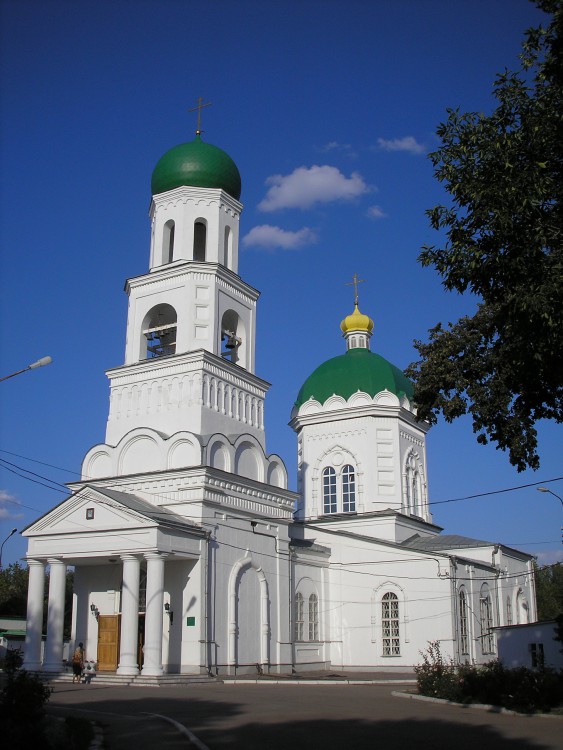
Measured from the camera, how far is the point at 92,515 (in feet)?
74.1

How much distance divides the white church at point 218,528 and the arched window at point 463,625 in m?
0.07

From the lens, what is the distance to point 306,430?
36.3m

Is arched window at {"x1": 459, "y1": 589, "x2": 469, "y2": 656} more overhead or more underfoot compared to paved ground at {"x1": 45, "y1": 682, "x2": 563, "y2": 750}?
more overhead

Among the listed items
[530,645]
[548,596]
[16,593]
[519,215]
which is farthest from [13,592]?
[519,215]

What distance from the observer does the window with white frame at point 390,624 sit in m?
28.9

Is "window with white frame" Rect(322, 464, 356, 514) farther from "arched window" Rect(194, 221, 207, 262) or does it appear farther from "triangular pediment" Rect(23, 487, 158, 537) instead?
"triangular pediment" Rect(23, 487, 158, 537)

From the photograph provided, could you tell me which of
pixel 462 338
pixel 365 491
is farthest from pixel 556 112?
pixel 365 491

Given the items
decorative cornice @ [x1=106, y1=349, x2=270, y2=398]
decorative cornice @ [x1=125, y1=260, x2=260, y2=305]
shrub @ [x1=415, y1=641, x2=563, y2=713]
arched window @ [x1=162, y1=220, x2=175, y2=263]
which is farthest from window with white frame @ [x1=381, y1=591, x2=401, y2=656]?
arched window @ [x1=162, y1=220, x2=175, y2=263]

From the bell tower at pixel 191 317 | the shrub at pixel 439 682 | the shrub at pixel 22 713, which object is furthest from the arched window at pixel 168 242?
the shrub at pixel 22 713

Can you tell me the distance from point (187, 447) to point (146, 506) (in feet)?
7.10

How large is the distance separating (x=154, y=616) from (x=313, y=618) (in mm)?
9288

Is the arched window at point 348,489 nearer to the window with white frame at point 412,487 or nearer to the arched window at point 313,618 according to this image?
the window with white frame at point 412,487

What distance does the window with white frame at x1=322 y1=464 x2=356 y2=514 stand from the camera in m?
34.3

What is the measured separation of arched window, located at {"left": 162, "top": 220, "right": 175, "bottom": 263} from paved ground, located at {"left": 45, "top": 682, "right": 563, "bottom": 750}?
578 inches
